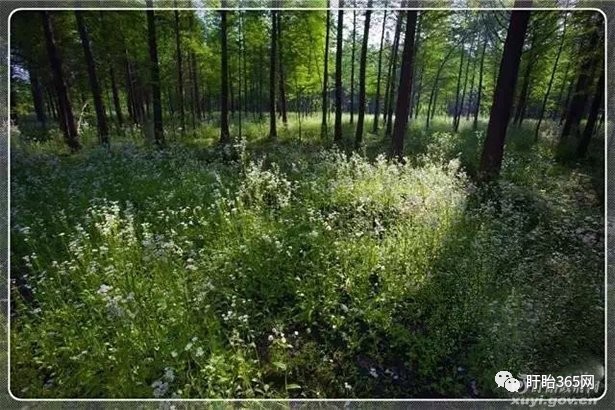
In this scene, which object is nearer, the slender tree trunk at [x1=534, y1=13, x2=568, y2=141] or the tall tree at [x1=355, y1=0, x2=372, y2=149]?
the slender tree trunk at [x1=534, y1=13, x2=568, y2=141]

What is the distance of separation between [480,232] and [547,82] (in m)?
1.46

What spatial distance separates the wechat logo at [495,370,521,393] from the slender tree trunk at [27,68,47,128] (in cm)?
405

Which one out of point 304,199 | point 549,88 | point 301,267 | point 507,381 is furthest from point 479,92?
point 507,381

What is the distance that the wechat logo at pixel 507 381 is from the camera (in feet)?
8.44

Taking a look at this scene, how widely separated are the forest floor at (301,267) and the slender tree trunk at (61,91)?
203 mm

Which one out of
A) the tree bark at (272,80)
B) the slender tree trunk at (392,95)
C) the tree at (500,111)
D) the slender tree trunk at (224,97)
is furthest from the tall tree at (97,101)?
the tree at (500,111)

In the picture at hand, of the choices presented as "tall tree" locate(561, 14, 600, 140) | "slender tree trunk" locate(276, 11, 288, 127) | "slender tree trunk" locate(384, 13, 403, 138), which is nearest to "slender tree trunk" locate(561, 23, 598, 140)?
"tall tree" locate(561, 14, 600, 140)

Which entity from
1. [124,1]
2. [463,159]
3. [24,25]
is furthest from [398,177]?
[24,25]

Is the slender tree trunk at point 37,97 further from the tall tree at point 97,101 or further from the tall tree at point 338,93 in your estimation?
the tall tree at point 338,93

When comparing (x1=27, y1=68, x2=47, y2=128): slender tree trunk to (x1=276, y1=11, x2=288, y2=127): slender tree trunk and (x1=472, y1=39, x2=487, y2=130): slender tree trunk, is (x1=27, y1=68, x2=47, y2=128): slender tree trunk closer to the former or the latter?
(x1=276, y1=11, x2=288, y2=127): slender tree trunk

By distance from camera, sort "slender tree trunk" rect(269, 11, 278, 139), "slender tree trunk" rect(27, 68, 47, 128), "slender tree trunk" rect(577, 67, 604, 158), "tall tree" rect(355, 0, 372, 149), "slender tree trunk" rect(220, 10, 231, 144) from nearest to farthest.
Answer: "slender tree trunk" rect(577, 67, 604, 158) < "slender tree trunk" rect(27, 68, 47, 128) < "slender tree trunk" rect(269, 11, 278, 139) < "tall tree" rect(355, 0, 372, 149) < "slender tree trunk" rect(220, 10, 231, 144)

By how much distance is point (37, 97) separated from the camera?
2.88 meters

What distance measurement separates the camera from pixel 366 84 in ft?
11.8

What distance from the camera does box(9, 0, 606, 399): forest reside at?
261 cm
